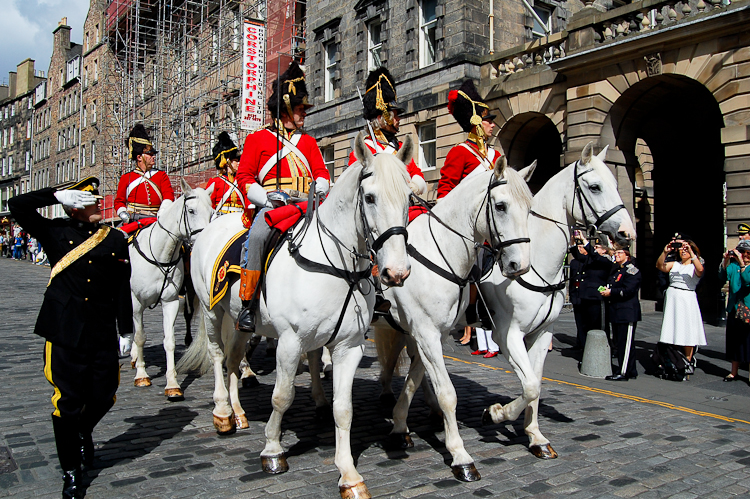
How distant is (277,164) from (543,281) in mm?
2693

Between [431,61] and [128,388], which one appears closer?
[128,388]

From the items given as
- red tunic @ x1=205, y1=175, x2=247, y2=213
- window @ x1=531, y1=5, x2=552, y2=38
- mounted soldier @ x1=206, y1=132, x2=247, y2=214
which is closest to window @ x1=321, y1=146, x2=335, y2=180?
window @ x1=531, y1=5, x2=552, y2=38

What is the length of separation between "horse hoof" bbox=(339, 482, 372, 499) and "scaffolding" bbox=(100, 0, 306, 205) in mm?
24190

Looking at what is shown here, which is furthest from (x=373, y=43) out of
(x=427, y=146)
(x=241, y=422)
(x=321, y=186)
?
(x=241, y=422)

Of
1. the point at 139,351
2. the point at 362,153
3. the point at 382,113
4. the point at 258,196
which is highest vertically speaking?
the point at 382,113

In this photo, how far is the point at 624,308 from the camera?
31.4 feet

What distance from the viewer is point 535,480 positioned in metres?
4.81

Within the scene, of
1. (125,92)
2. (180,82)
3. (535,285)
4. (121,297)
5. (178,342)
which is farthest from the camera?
(125,92)

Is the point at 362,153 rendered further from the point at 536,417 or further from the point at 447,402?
the point at 536,417

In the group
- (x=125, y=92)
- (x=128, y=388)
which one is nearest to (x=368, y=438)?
(x=128, y=388)

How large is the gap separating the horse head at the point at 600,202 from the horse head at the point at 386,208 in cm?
244

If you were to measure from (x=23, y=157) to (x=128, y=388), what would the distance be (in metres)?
80.7

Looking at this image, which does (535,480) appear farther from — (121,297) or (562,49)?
(562,49)

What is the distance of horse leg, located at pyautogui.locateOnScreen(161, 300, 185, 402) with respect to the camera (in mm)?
7176
